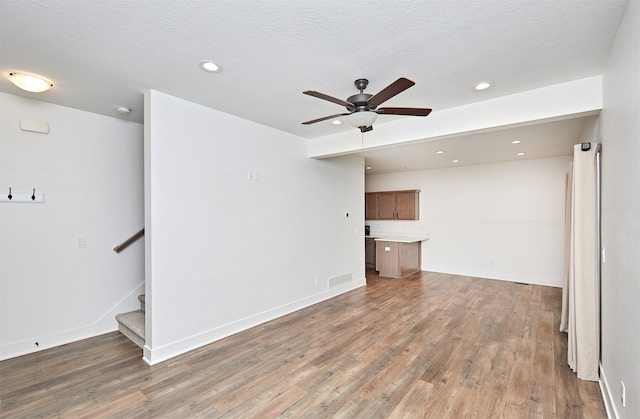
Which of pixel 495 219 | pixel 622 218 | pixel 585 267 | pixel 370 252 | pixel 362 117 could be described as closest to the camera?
pixel 622 218

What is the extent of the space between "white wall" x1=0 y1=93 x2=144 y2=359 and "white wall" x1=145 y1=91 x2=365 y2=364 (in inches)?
45.1

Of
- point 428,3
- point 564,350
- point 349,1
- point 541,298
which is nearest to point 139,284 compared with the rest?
point 349,1

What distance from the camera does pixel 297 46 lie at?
205 cm

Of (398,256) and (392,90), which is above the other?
(392,90)

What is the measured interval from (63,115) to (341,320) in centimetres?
408

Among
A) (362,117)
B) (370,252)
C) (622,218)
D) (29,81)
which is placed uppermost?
(29,81)

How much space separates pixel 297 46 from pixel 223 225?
2.16m

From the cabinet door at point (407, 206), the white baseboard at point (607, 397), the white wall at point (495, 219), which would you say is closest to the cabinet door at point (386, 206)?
the cabinet door at point (407, 206)

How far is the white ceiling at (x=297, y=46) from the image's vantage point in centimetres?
167

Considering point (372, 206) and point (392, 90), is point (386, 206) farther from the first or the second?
point (392, 90)

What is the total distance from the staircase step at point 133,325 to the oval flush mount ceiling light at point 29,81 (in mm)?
2498

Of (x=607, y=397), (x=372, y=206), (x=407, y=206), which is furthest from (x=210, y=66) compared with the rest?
(x=372, y=206)

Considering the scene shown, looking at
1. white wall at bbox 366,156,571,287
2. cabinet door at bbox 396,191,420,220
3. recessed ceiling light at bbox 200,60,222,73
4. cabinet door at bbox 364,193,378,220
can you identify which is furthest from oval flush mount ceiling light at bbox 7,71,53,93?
white wall at bbox 366,156,571,287

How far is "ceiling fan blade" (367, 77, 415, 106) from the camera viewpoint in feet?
6.17
